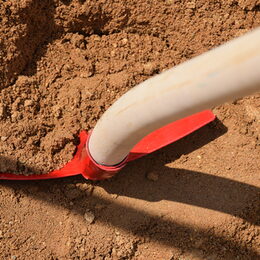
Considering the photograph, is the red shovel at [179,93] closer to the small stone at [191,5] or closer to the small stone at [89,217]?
the small stone at [89,217]

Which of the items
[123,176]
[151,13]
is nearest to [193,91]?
[123,176]

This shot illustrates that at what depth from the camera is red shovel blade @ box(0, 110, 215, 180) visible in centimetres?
134

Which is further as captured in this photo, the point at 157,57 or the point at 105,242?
the point at 157,57

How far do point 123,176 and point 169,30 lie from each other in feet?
2.02

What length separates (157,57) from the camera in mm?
1631

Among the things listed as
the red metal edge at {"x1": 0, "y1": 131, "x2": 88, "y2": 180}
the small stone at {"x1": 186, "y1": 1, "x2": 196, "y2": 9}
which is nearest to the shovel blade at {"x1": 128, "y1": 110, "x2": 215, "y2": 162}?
the red metal edge at {"x1": 0, "y1": 131, "x2": 88, "y2": 180}

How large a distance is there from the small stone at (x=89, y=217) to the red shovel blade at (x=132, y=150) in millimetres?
165

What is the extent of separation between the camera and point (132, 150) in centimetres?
147

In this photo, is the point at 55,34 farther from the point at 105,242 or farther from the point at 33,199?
the point at 105,242

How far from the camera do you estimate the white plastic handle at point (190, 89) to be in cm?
69

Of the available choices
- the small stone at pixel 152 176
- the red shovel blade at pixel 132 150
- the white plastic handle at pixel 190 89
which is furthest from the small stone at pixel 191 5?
the white plastic handle at pixel 190 89

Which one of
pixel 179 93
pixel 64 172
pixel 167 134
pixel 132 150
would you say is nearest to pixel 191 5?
pixel 167 134

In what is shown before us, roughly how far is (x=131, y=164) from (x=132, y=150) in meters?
0.09

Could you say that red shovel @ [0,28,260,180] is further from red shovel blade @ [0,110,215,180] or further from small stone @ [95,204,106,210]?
small stone @ [95,204,106,210]
